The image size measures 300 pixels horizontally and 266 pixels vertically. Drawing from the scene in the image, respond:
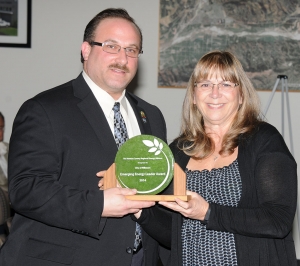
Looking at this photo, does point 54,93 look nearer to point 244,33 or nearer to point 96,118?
point 96,118

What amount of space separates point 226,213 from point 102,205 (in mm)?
524

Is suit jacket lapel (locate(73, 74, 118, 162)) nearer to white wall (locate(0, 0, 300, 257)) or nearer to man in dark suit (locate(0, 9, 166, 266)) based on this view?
man in dark suit (locate(0, 9, 166, 266))

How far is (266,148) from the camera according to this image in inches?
94.4

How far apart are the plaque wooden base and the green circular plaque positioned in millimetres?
36

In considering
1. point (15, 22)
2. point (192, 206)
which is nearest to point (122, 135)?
point (192, 206)

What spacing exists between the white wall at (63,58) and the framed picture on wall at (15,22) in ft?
0.20

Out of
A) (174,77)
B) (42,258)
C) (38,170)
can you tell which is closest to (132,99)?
(38,170)

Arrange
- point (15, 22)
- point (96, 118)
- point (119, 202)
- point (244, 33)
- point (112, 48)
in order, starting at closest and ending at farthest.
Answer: point (119, 202) → point (96, 118) → point (112, 48) → point (244, 33) → point (15, 22)

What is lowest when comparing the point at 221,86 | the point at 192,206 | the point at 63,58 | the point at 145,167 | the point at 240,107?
the point at 192,206

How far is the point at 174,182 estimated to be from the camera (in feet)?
7.37

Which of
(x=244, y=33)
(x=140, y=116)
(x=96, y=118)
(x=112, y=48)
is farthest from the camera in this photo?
(x=244, y=33)

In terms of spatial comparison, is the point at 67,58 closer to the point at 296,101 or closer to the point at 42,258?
→ the point at 296,101

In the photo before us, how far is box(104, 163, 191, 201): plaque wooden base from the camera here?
216 centimetres

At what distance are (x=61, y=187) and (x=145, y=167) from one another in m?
0.37
